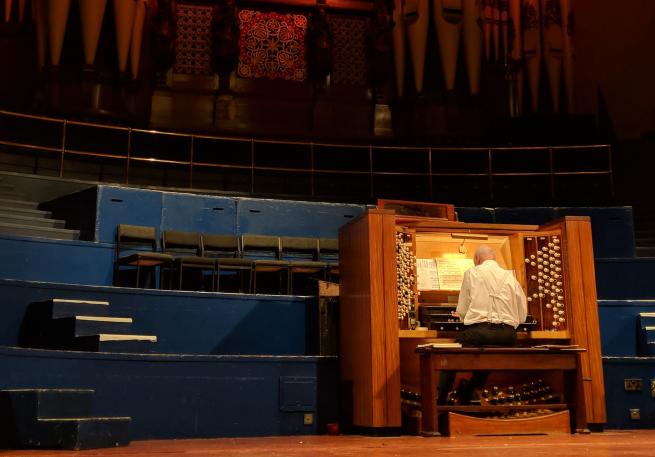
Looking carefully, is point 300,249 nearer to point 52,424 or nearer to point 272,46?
point 272,46

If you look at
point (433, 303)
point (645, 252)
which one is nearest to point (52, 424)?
point (433, 303)

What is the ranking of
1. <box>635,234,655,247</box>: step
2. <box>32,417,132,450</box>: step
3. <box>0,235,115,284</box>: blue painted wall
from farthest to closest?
<box>635,234,655,247</box>: step, <box>0,235,115,284</box>: blue painted wall, <box>32,417,132,450</box>: step

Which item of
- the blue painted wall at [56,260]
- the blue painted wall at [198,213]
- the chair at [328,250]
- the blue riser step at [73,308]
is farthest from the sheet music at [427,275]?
the blue painted wall at [56,260]

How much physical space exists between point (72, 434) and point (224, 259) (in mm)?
3574

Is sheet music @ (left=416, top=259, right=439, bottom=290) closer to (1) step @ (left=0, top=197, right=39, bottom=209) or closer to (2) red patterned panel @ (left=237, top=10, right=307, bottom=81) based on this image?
(1) step @ (left=0, top=197, right=39, bottom=209)

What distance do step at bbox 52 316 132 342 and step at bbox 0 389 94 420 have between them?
104 centimetres

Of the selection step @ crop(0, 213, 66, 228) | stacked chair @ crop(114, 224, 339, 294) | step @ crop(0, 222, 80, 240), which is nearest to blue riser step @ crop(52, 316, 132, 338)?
stacked chair @ crop(114, 224, 339, 294)

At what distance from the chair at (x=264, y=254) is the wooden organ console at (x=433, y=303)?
69.6 inches

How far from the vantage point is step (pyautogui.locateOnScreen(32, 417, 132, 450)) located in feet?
15.3

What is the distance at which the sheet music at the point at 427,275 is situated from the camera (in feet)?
22.0

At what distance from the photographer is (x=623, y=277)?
8953 mm

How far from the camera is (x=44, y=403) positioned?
4789mm

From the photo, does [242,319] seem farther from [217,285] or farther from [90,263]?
[90,263]

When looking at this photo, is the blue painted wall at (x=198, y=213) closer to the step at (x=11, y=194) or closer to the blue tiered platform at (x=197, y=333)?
the blue tiered platform at (x=197, y=333)
